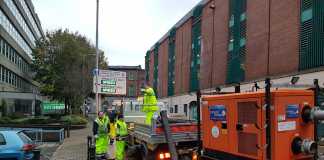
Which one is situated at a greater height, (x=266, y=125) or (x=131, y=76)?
(x=131, y=76)

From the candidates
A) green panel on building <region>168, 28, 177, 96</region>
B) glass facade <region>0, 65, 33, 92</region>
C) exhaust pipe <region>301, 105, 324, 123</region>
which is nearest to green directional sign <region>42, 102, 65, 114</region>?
glass facade <region>0, 65, 33, 92</region>

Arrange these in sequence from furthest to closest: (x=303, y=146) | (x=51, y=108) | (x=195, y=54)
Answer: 1. (x=51, y=108)
2. (x=195, y=54)
3. (x=303, y=146)

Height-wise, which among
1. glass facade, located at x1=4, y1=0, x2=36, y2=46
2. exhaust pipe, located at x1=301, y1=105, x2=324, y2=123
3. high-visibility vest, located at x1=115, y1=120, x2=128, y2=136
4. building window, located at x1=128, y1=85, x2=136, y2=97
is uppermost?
glass facade, located at x1=4, y1=0, x2=36, y2=46

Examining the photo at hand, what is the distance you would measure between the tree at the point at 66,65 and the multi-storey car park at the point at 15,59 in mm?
3582

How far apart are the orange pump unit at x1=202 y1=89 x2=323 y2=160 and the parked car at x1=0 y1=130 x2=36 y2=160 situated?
697 centimetres

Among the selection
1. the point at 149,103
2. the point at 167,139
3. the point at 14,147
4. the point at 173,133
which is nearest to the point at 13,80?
the point at 149,103

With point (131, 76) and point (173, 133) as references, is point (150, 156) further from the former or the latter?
point (131, 76)

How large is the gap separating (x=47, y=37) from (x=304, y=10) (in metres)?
37.7

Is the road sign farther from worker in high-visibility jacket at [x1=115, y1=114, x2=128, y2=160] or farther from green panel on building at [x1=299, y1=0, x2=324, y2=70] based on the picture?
green panel on building at [x1=299, y1=0, x2=324, y2=70]

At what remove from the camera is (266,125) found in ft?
19.0

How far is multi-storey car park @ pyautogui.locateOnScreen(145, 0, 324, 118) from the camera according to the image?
23.8 meters

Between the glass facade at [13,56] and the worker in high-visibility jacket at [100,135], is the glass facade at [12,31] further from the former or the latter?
the worker in high-visibility jacket at [100,135]

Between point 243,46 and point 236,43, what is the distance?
1.47m

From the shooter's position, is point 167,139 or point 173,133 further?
point 173,133
